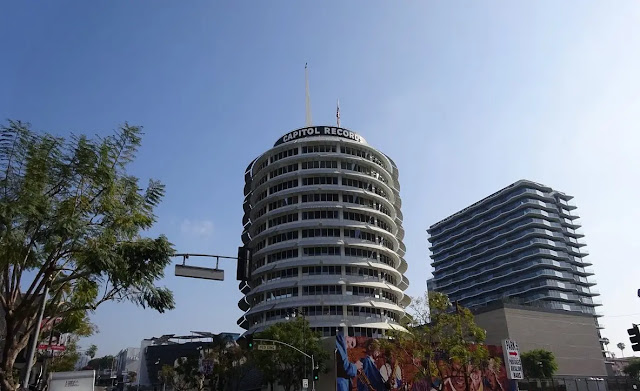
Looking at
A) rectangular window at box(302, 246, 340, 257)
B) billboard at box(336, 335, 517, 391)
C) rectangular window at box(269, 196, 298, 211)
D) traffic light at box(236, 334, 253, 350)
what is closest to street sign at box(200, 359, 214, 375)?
traffic light at box(236, 334, 253, 350)

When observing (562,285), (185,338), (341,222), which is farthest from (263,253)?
(562,285)

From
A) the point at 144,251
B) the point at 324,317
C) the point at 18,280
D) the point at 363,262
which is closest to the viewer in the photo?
the point at 18,280

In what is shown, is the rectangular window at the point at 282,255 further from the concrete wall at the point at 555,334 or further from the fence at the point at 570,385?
the concrete wall at the point at 555,334

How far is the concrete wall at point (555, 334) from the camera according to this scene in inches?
3964

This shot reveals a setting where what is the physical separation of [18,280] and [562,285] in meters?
160

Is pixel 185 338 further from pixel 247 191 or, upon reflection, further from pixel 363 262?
pixel 363 262

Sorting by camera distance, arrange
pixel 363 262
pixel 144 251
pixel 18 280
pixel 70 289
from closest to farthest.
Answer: pixel 18 280 → pixel 144 251 → pixel 70 289 → pixel 363 262

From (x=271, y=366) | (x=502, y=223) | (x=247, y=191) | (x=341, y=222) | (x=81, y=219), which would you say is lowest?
(x=271, y=366)

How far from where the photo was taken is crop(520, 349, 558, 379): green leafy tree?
89062 millimetres

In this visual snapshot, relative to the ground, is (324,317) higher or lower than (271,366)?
higher

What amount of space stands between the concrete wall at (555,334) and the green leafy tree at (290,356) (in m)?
60.7

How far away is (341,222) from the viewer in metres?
73.6

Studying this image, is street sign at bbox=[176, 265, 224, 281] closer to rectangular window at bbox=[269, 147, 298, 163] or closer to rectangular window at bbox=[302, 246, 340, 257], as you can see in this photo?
rectangular window at bbox=[302, 246, 340, 257]

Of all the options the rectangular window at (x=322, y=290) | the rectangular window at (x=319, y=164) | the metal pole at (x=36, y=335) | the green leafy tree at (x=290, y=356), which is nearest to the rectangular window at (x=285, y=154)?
the rectangular window at (x=319, y=164)
